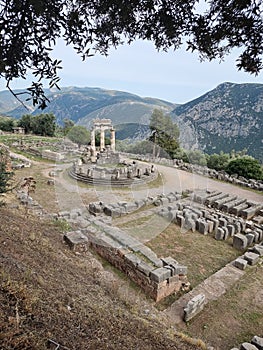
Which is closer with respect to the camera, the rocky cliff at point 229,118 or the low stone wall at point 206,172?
the low stone wall at point 206,172

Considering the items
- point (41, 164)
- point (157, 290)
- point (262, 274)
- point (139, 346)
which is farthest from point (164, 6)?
point (41, 164)

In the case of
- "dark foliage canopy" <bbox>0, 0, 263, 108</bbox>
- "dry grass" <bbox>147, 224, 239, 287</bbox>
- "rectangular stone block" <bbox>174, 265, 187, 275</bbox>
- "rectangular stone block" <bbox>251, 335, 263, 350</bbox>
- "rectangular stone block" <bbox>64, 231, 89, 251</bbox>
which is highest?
"dark foliage canopy" <bbox>0, 0, 263, 108</bbox>

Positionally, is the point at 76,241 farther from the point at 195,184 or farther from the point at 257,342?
the point at 195,184

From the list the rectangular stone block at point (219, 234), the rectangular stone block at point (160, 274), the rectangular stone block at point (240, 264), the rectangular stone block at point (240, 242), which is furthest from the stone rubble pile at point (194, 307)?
the rectangular stone block at point (219, 234)

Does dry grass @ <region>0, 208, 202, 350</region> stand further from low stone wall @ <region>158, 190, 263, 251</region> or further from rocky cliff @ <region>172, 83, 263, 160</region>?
rocky cliff @ <region>172, 83, 263, 160</region>

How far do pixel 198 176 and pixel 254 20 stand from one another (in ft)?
62.6

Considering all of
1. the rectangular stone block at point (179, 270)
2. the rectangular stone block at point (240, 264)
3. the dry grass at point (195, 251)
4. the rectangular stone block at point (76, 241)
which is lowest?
the dry grass at point (195, 251)

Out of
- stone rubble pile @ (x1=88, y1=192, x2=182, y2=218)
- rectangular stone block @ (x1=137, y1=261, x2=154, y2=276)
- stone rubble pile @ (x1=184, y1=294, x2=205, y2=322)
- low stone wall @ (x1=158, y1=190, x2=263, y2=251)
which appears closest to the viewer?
stone rubble pile @ (x1=184, y1=294, x2=205, y2=322)

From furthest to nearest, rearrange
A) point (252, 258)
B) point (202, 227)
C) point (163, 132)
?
point (163, 132)
point (202, 227)
point (252, 258)

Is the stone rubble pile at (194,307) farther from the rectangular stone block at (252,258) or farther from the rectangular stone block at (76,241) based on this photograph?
the rectangular stone block at (76,241)

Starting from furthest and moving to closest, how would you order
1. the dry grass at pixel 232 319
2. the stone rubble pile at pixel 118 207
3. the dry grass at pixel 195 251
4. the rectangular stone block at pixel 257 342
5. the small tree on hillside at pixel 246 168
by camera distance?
the small tree on hillside at pixel 246 168 < the stone rubble pile at pixel 118 207 < the dry grass at pixel 195 251 < the dry grass at pixel 232 319 < the rectangular stone block at pixel 257 342

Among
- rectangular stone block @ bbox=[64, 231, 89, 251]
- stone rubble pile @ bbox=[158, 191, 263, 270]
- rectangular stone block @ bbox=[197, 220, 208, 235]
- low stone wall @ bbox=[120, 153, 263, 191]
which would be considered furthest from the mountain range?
rectangular stone block @ bbox=[64, 231, 89, 251]

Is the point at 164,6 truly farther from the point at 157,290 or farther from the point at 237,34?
the point at 157,290

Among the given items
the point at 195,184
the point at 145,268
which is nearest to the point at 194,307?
the point at 145,268
